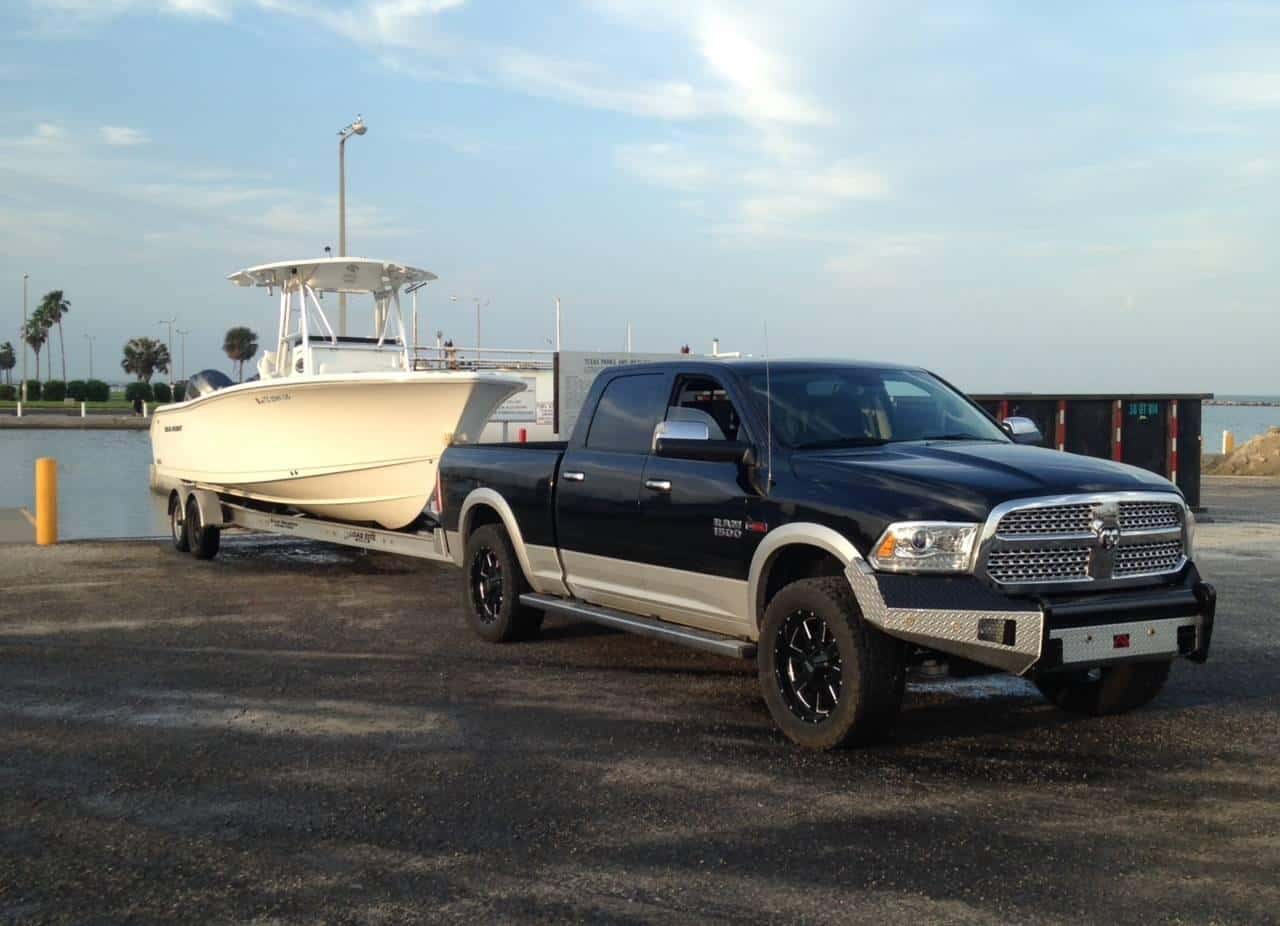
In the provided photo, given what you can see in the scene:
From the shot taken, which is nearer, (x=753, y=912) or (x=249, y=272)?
(x=753, y=912)

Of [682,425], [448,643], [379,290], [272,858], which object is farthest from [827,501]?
[379,290]

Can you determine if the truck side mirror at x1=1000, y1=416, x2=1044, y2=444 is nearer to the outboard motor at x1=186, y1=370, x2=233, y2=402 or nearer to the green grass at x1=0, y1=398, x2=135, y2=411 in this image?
the outboard motor at x1=186, y1=370, x2=233, y2=402

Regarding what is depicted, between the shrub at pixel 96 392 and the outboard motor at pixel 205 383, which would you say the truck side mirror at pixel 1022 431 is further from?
the shrub at pixel 96 392

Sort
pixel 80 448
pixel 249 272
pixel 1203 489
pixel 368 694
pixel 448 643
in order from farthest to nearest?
pixel 80 448 < pixel 1203 489 < pixel 249 272 < pixel 448 643 < pixel 368 694

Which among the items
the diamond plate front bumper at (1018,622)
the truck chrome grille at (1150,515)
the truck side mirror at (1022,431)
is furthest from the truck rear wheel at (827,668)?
the truck side mirror at (1022,431)

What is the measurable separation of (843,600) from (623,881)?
6.71 ft

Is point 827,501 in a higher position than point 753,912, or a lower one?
higher

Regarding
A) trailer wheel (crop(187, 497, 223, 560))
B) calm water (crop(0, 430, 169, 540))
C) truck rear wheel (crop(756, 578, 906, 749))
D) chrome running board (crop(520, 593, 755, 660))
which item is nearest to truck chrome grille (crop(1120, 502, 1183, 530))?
truck rear wheel (crop(756, 578, 906, 749))

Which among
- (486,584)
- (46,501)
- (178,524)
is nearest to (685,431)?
(486,584)

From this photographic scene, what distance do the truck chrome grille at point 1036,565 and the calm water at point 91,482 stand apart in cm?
1411

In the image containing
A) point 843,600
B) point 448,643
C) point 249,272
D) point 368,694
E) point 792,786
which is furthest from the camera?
point 249,272

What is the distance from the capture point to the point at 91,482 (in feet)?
87.1

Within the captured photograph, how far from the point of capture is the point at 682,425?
6.97 metres

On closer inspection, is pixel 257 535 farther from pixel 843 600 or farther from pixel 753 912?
pixel 753 912
